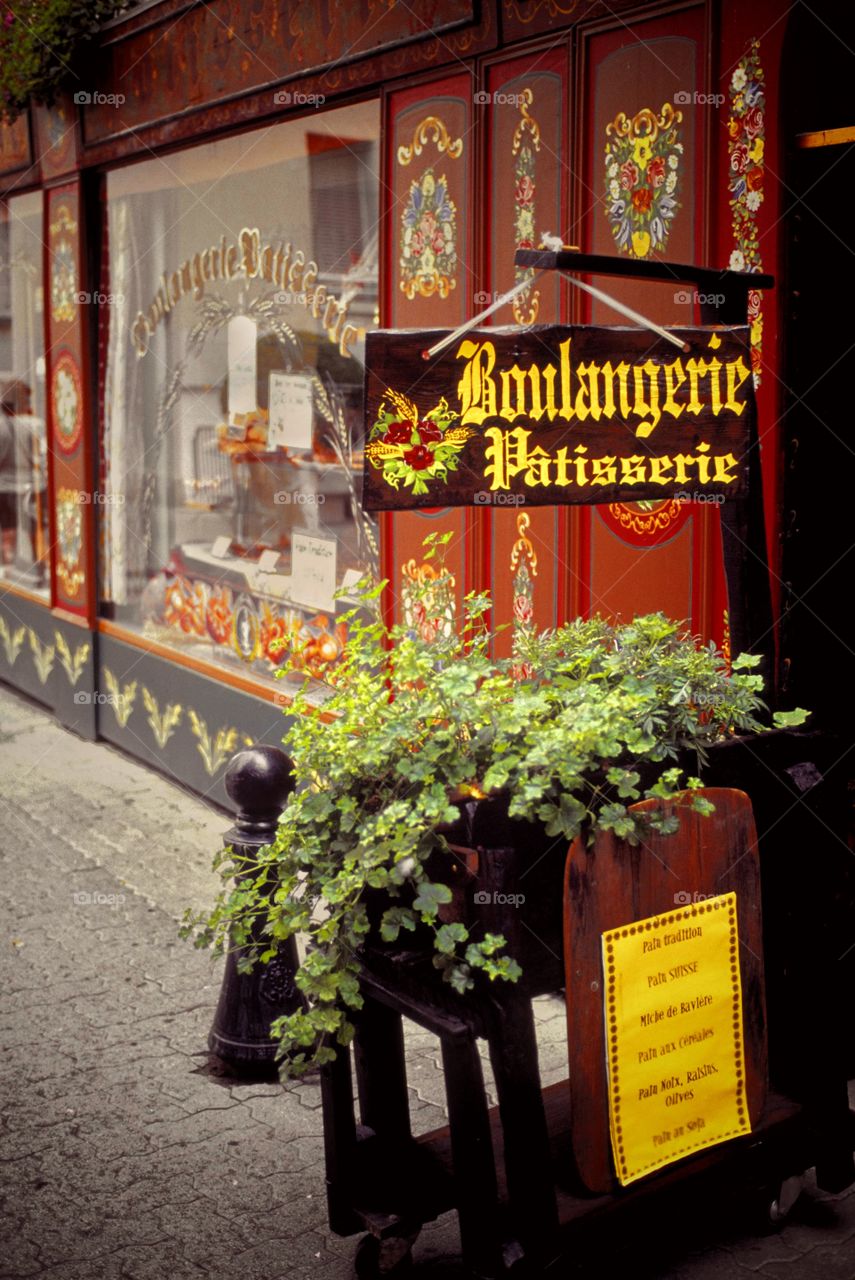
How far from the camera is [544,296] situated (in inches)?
193

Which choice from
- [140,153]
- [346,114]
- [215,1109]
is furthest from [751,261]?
[140,153]

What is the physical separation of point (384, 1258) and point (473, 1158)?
0.52 meters

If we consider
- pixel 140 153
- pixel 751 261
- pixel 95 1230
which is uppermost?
pixel 140 153

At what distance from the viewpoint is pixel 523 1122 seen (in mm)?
2910

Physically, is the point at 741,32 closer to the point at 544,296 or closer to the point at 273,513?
the point at 544,296

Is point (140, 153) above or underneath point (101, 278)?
above

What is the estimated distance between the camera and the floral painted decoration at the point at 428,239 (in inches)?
211

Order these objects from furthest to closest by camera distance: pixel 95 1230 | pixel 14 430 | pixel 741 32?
pixel 14 430, pixel 741 32, pixel 95 1230

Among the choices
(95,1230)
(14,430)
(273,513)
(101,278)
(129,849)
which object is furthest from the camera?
(14,430)

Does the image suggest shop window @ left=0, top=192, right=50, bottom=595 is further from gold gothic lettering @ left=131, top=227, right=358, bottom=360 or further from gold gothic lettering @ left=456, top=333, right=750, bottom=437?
gold gothic lettering @ left=456, top=333, right=750, bottom=437

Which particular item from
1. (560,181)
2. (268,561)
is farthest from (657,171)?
(268,561)

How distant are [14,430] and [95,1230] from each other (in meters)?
7.64

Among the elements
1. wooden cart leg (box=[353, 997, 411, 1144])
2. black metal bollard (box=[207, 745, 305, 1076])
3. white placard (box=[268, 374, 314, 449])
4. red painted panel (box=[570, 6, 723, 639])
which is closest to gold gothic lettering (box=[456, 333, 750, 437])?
red painted panel (box=[570, 6, 723, 639])

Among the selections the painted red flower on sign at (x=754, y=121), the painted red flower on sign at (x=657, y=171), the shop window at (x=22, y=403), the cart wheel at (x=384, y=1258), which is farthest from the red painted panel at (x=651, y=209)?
the shop window at (x=22, y=403)
